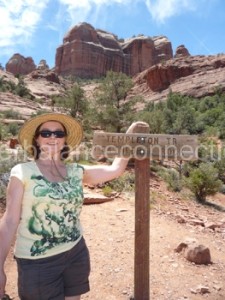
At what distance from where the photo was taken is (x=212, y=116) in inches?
1364

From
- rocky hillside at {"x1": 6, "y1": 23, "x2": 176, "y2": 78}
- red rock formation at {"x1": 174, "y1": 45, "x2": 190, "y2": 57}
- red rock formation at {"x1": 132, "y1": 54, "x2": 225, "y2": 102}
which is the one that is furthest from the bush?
red rock formation at {"x1": 174, "y1": 45, "x2": 190, "y2": 57}

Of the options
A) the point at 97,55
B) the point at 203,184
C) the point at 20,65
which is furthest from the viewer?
the point at 97,55

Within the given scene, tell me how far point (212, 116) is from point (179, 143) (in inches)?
1299

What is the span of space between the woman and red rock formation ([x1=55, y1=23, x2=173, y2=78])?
294ft

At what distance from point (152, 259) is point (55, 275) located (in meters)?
2.99

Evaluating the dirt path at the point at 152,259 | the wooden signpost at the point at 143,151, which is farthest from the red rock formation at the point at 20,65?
the wooden signpost at the point at 143,151

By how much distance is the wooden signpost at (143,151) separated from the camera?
10.5 ft

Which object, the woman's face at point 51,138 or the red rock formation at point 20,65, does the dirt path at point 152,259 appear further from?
the red rock formation at point 20,65

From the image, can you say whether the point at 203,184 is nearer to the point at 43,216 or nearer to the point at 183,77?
the point at 43,216

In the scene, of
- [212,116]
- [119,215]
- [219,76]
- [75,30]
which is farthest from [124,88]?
[75,30]

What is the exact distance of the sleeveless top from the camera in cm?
204

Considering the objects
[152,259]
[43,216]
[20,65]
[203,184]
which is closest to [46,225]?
[43,216]

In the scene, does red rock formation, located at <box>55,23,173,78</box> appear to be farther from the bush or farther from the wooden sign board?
the wooden sign board

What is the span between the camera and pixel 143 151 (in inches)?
126
